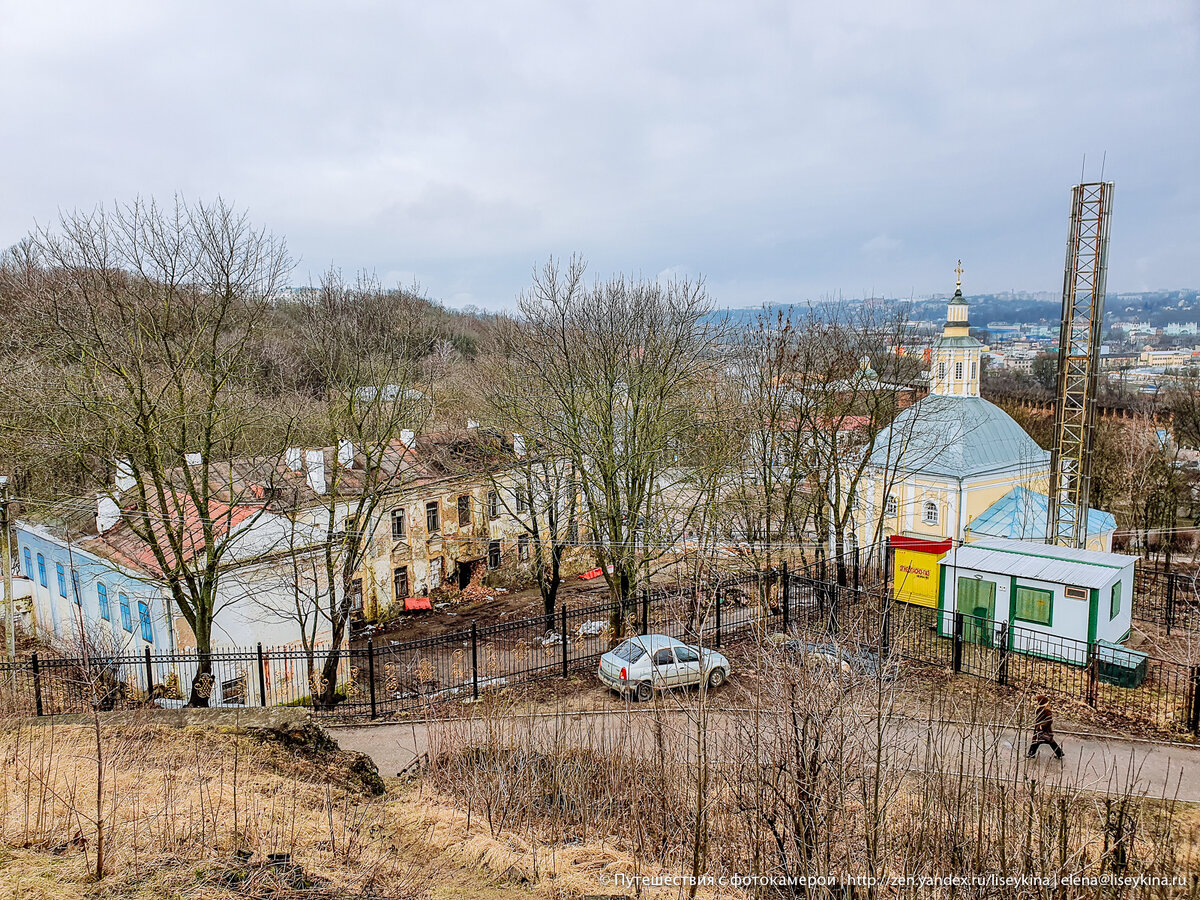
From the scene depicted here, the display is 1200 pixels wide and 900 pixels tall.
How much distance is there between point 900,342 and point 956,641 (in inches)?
471

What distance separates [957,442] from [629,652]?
57.6ft


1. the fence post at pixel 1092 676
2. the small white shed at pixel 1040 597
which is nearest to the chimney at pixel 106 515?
the small white shed at pixel 1040 597

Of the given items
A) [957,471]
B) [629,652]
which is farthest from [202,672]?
[957,471]

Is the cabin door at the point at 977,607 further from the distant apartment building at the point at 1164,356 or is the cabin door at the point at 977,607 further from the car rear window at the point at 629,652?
the distant apartment building at the point at 1164,356

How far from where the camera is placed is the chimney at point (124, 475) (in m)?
16.4

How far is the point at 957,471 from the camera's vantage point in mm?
25969

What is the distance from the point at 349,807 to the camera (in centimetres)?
841

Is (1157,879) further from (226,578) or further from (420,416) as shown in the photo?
(420,416)

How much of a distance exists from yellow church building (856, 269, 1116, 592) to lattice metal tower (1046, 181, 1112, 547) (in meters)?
1.22

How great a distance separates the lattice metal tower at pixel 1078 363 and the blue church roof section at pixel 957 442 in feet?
9.73

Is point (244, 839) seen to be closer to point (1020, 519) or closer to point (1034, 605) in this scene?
point (1034, 605)

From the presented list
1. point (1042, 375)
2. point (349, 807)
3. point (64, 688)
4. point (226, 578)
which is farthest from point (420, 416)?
point (1042, 375)

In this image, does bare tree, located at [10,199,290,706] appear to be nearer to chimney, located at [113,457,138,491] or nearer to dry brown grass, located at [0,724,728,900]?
chimney, located at [113,457,138,491]

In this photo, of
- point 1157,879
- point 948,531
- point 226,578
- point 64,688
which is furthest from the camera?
point 948,531
